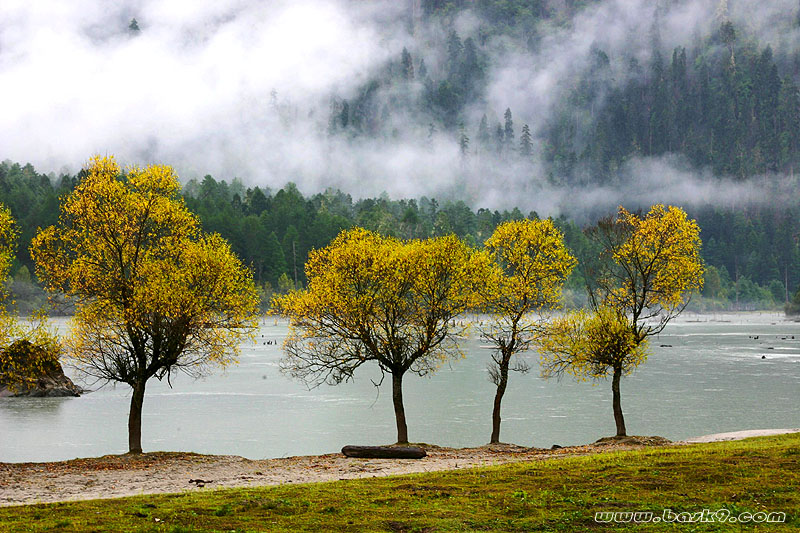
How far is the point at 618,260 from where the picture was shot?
4312 cm

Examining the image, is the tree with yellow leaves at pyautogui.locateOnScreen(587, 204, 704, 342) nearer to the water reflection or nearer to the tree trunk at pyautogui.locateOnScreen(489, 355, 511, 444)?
the tree trunk at pyautogui.locateOnScreen(489, 355, 511, 444)

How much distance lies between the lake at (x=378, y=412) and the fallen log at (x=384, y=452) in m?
15.6

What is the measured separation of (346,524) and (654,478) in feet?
31.4

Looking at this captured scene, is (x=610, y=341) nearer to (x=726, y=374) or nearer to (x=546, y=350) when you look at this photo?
(x=546, y=350)

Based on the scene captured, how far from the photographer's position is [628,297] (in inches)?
1711

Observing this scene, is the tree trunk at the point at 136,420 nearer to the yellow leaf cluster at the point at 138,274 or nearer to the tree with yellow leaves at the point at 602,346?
the yellow leaf cluster at the point at 138,274

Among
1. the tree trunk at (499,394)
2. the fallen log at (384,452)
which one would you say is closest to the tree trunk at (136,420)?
the fallen log at (384,452)

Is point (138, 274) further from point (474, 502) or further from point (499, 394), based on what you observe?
point (474, 502)

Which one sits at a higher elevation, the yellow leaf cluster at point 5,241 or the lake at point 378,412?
the yellow leaf cluster at point 5,241

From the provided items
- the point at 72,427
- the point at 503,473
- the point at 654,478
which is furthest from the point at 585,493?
the point at 72,427

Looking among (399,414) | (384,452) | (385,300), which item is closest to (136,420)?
(384,452)

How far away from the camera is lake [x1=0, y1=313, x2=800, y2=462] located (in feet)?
173

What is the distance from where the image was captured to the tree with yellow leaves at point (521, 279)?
140 ft

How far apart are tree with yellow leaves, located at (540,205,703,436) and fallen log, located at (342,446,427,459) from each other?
1149 centimetres
